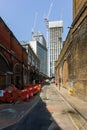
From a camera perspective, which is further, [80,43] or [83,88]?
[80,43]

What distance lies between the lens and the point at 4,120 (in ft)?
43.9

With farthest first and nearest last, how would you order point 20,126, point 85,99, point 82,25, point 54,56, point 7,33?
1. point 54,56
2. point 7,33
3. point 82,25
4. point 85,99
5. point 20,126

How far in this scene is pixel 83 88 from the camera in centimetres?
2391

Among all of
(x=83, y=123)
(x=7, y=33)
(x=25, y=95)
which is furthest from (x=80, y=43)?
(x=83, y=123)

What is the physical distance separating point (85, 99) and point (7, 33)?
15099 mm

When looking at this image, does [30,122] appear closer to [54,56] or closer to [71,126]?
[71,126]

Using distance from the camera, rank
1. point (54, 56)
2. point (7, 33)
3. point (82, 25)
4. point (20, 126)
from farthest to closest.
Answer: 1. point (54, 56)
2. point (7, 33)
3. point (82, 25)
4. point (20, 126)

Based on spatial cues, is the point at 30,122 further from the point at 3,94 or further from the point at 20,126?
the point at 3,94

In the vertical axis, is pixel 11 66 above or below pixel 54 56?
below

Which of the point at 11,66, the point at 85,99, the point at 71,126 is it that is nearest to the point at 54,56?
the point at 11,66

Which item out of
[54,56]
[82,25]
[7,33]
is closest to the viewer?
[82,25]

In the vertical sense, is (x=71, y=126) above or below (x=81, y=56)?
below

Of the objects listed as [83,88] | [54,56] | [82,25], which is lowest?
[83,88]

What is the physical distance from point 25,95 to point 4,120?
12456 mm
